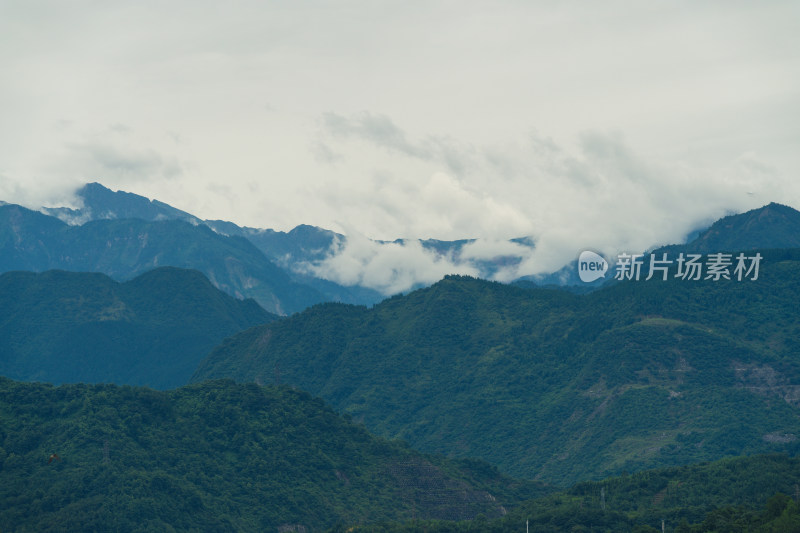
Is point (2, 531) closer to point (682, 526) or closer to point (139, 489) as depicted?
point (139, 489)

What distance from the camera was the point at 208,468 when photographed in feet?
543

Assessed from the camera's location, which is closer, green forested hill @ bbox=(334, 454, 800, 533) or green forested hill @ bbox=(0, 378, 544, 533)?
green forested hill @ bbox=(334, 454, 800, 533)

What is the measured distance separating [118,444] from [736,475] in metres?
92.6

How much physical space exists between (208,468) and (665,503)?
7192cm

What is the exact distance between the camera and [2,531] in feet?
426

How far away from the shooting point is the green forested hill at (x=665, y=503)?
122m

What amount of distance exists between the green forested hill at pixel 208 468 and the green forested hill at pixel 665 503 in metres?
23.2

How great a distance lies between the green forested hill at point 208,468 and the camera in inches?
5615

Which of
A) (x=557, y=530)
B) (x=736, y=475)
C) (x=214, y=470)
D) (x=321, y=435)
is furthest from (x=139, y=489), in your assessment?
(x=736, y=475)

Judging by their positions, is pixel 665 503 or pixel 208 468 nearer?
pixel 665 503

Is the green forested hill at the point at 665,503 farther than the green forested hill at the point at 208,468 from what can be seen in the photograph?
No

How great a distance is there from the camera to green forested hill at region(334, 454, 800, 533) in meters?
122

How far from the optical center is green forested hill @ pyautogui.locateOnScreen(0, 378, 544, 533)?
14262 centimetres

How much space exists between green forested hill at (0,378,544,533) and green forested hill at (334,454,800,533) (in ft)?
76.1
